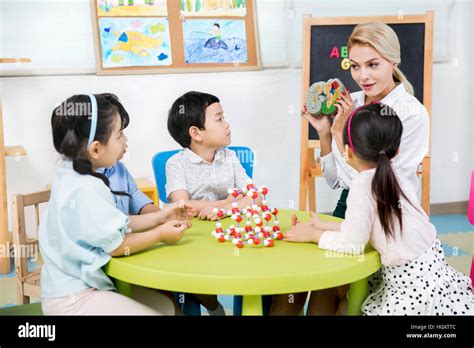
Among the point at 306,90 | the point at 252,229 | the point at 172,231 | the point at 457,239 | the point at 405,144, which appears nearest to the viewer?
the point at 172,231

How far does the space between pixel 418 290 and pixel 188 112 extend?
66cm

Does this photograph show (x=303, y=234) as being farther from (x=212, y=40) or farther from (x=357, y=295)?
(x=212, y=40)

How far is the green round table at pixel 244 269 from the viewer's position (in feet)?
3.51

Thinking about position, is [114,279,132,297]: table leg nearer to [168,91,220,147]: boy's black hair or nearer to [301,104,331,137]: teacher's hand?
[168,91,220,147]: boy's black hair

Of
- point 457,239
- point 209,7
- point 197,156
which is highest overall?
point 209,7

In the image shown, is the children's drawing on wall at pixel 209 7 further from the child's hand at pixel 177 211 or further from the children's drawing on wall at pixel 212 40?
the child's hand at pixel 177 211

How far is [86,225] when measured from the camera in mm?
1172

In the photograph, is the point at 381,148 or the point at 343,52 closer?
the point at 381,148

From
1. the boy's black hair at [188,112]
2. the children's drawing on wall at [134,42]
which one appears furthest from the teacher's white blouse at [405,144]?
the children's drawing on wall at [134,42]

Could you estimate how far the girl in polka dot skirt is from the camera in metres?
1.20

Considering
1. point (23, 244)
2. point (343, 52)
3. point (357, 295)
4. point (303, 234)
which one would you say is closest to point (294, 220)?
point (303, 234)

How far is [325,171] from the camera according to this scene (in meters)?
1.57

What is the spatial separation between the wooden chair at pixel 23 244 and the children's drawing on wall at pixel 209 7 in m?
0.54

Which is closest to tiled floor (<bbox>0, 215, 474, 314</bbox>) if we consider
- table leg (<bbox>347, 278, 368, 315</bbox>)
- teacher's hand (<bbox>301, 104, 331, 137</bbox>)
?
teacher's hand (<bbox>301, 104, 331, 137</bbox>)
